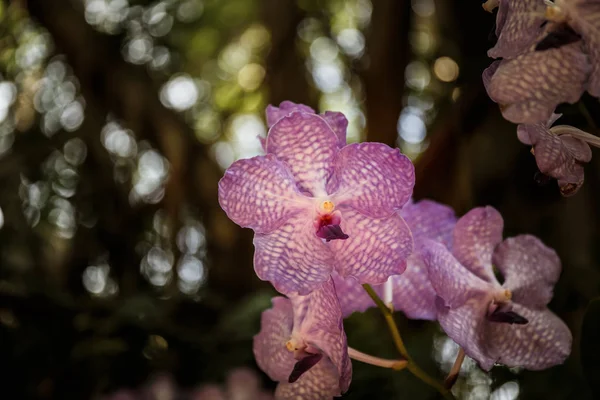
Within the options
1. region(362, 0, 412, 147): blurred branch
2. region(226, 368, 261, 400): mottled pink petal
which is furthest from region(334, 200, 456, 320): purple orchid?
region(362, 0, 412, 147): blurred branch

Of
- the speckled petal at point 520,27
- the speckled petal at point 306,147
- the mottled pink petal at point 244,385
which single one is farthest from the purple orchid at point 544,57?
the mottled pink petal at point 244,385

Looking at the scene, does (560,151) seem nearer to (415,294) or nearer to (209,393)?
(415,294)

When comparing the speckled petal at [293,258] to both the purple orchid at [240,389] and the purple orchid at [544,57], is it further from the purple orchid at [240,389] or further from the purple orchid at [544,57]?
the purple orchid at [240,389]

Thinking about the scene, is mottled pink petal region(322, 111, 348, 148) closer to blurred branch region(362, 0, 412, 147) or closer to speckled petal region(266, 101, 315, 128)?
speckled petal region(266, 101, 315, 128)

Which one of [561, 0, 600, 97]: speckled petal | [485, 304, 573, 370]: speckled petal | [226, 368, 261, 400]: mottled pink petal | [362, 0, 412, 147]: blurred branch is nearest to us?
[561, 0, 600, 97]: speckled petal

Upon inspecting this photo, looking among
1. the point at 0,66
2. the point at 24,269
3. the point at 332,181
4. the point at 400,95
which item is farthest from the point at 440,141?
the point at 0,66

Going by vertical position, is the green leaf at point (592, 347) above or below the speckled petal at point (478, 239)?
Answer: below

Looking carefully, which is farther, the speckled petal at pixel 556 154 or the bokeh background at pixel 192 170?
the bokeh background at pixel 192 170

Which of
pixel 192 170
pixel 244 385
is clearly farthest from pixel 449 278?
pixel 192 170
